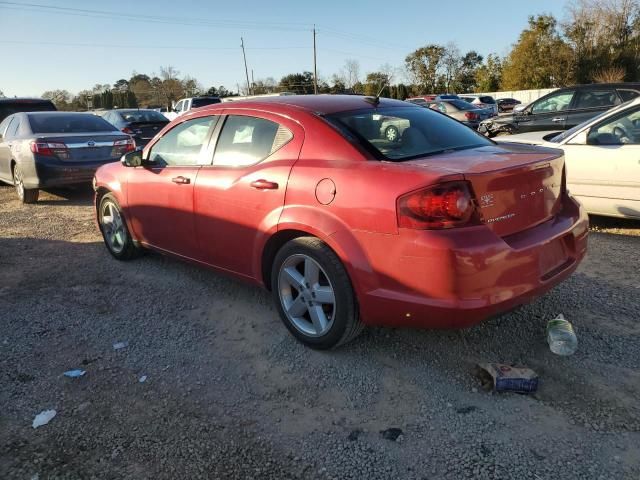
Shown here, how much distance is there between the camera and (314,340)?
130 inches

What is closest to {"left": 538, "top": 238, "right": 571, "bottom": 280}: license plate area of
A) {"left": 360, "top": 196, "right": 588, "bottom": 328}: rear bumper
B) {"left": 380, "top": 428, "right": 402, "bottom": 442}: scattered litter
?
{"left": 360, "top": 196, "right": 588, "bottom": 328}: rear bumper

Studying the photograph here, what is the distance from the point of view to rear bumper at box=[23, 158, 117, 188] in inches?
324

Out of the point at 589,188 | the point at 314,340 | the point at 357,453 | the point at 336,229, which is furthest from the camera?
the point at 589,188

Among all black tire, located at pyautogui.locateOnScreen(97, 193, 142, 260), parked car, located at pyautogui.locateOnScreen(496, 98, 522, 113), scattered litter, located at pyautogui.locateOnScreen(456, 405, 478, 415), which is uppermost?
black tire, located at pyautogui.locateOnScreen(97, 193, 142, 260)

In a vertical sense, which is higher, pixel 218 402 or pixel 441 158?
pixel 441 158

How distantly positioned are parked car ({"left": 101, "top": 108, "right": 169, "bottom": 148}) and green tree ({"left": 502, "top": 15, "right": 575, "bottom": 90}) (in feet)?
134

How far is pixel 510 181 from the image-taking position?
2.89m

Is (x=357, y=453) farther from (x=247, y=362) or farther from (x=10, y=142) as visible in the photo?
(x=10, y=142)

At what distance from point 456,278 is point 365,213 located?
60 centimetres

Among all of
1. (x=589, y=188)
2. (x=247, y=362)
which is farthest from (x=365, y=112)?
(x=589, y=188)

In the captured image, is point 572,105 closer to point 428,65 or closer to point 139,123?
point 139,123

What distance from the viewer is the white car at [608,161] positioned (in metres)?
5.38

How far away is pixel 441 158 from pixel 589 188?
3435mm

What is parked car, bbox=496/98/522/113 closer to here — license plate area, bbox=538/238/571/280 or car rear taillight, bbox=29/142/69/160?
car rear taillight, bbox=29/142/69/160
